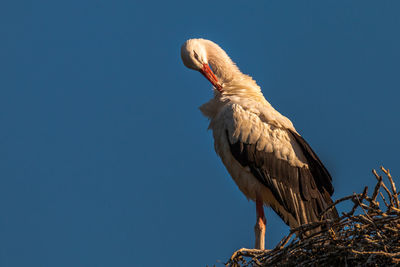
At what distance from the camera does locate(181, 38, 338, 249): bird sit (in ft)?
26.0

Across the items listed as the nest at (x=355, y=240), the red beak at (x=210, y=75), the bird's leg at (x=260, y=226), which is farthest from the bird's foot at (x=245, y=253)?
the red beak at (x=210, y=75)

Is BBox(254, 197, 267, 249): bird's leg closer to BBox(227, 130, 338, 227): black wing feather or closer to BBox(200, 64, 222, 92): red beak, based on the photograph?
BBox(227, 130, 338, 227): black wing feather

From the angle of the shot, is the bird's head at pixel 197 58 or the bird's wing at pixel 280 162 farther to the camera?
the bird's head at pixel 197 58

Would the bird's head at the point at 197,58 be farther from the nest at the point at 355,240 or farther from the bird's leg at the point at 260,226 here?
the nest at the point at 355,240

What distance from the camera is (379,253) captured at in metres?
5.02

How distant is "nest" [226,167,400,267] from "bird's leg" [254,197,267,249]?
6.84 ft

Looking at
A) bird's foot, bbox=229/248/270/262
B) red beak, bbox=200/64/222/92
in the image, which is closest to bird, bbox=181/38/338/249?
red beak, bbox=200/64/222/92

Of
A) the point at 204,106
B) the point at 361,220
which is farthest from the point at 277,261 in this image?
the point at 204,106

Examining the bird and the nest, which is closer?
the nest

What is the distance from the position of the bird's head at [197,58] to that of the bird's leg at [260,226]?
5.13 feet

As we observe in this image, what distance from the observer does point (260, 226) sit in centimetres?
802

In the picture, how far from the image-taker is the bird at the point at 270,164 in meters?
7.91

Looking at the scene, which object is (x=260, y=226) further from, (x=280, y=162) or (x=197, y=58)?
(x=197, y=58)

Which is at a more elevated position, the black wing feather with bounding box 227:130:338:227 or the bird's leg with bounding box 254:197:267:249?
the black wing feather with bounding box 227:130:338:227
